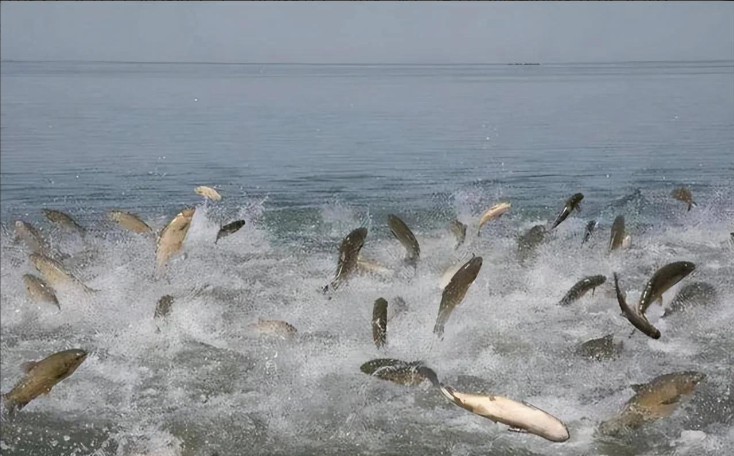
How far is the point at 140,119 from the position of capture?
22797 millimetres

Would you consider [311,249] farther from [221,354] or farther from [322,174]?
[322,174]

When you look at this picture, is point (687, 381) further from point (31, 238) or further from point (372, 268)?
point (31, 238)

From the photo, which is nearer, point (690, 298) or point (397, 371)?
point (397, 371)

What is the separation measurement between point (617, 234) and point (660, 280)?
7.71 feet

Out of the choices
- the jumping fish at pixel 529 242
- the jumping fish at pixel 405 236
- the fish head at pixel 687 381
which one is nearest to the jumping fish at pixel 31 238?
the jumping fish at pixel 405 236

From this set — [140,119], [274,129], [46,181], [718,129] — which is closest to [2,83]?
[140,119]

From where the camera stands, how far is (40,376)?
4.12 m

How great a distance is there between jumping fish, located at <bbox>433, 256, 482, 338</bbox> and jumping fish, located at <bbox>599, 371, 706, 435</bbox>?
1355 mm

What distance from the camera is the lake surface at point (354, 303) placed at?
13.5ft

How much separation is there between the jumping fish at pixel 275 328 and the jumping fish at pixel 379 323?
2.13ft

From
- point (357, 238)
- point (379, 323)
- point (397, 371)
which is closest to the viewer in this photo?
point (397, 371)

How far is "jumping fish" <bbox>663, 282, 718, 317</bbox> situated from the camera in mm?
5535

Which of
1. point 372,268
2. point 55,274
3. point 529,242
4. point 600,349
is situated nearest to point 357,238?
point 372,268

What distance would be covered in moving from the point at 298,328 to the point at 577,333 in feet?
6.87
